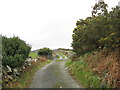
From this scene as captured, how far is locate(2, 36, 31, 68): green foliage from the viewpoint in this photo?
429 inches

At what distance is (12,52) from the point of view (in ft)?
39.9

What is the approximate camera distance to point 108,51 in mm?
12500

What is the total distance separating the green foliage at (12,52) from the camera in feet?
35.7

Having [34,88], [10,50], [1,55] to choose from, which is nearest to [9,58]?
[1,55]

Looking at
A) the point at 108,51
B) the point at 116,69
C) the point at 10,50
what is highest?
the point at 10,50

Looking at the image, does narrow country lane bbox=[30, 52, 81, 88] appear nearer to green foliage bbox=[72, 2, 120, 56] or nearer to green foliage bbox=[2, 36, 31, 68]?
green foliage bbox=[2, 36, 31, 68]

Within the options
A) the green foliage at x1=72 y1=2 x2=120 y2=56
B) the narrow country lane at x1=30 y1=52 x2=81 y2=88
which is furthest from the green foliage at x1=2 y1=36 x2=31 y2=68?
the green foliage at x1=72 y1=2 x2=120 y2=56

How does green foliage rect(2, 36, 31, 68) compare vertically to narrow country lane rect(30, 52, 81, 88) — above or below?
above

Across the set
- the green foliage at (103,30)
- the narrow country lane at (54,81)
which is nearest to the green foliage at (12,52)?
the narrow country lane at (54,81)

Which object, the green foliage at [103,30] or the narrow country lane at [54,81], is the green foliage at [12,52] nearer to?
the narrow country lane at [54,81]

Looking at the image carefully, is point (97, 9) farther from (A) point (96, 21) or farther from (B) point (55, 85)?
(B) point (55, 85)

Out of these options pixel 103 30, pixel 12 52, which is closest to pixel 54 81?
pixel 12 52

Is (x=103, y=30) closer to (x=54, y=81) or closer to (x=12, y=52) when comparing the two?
(x=54, y=81)

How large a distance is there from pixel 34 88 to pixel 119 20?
8057mm
